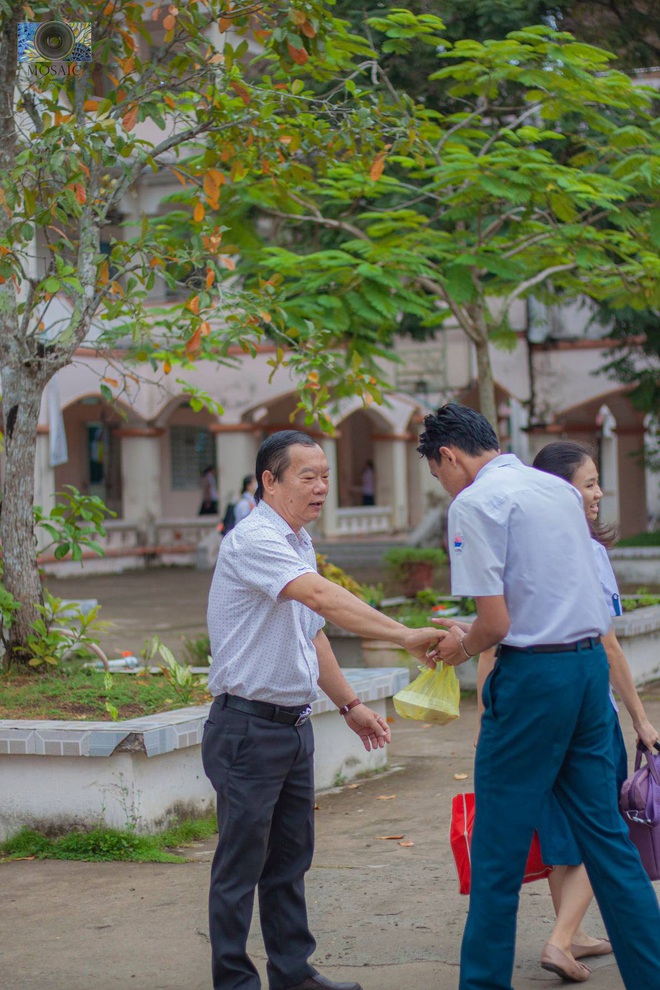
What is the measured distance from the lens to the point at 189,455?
94.2ft

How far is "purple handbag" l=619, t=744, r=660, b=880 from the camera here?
13.3 feet

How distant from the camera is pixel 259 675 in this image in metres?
3.85

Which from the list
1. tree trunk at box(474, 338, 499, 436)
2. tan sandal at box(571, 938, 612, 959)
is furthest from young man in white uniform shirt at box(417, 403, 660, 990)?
tree trunk at box(474, 338, 499, 436)

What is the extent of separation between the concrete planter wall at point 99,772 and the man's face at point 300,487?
206cm

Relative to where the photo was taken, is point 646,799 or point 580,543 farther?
point 646,799

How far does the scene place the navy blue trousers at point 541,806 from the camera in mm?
3514

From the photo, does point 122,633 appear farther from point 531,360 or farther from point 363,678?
point 531,360

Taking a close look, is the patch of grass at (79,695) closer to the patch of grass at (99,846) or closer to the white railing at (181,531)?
the patch of grass at (99,846)

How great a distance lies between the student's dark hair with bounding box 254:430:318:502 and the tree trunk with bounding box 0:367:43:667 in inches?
128

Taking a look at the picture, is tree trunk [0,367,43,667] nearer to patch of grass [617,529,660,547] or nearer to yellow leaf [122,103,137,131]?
yellow leaf [122,103,137,131]

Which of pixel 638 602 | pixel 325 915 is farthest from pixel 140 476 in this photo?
pixel 325 915

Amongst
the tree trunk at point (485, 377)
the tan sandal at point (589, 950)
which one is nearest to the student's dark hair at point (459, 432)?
the tan sandal at point (589, 950)

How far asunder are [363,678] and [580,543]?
13.1 ft

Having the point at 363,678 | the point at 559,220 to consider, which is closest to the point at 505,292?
the point at 559,220
